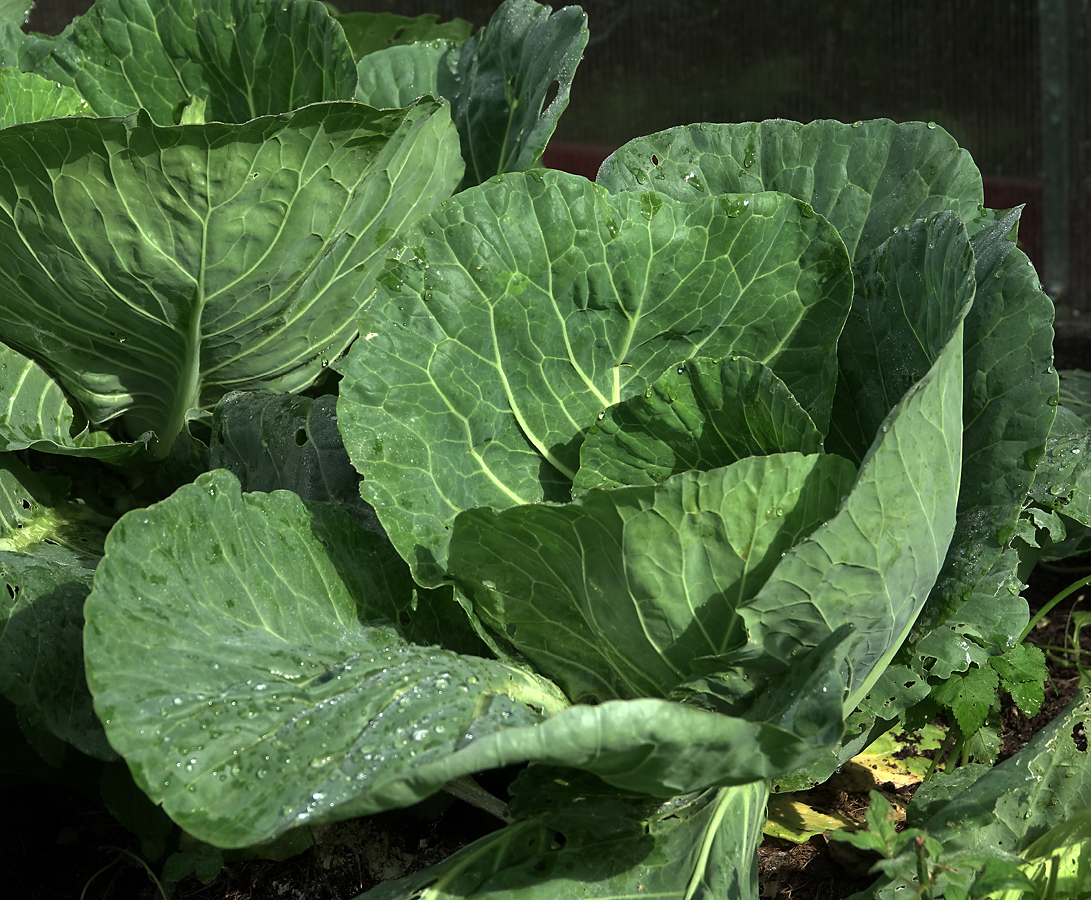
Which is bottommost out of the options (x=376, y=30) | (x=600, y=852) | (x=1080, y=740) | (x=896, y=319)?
(x=1080, y=740)

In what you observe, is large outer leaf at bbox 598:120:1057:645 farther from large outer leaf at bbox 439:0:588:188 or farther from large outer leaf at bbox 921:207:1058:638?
large outer leaf at bbox 439:0:588:188

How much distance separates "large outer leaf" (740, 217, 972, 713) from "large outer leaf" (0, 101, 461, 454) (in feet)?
3.30

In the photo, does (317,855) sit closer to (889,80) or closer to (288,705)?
(288,705)

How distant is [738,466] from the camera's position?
4.03 ft

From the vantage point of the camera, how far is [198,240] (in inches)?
70.0

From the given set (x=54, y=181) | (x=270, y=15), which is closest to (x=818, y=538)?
(x=54, y=181)

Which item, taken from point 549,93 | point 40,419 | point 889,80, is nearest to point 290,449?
point 40,419

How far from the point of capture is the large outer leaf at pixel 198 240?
1663 mm

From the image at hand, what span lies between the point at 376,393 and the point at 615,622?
50 cm

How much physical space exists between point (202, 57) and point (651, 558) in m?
1.71

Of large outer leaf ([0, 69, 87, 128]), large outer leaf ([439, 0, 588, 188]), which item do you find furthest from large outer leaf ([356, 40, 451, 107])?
large outer leaf ([0, 69, 87, 128])

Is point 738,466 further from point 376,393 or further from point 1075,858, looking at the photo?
point 1075,858

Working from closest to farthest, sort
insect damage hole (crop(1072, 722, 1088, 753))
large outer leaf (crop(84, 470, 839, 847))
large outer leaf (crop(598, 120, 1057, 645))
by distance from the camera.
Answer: large outer leaf (crop(84, 470, 839, 847)) < large outer leaf (crop(598, 120, 1057, 645)) < insect damage hole (crop(1072, 722, 1088, 753))

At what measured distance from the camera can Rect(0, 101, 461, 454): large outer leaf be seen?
1663 millimetres
